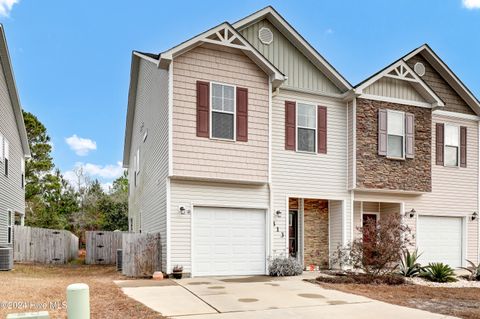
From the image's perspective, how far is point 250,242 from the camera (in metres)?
13.8

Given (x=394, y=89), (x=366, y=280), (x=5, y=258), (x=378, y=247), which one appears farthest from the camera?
(x=394, y=89)

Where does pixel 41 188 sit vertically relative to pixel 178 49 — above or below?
below

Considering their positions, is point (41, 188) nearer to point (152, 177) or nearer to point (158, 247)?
point (152, 177)

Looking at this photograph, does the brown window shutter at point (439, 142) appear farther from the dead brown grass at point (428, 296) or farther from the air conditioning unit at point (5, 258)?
the air conditioning unit at point (5, 258)

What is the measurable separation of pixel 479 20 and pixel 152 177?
16.1 metres

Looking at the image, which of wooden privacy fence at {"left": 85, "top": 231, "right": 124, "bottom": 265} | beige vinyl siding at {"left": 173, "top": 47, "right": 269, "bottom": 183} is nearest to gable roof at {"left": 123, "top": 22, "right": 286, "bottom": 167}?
beige vinyl siding at {"left": 173, "top": 47, "right": 269, "bottom": 183}

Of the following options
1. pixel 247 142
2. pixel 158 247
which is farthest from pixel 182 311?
pixel 247 142

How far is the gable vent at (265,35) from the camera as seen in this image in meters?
15.1

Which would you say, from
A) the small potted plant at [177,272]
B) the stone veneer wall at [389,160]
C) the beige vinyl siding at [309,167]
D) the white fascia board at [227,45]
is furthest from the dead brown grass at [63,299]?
the stone veneer wall at [389,160]

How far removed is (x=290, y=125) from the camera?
14805 mm

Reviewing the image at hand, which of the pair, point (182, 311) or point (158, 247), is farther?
point (158, 247)

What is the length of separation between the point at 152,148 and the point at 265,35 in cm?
570

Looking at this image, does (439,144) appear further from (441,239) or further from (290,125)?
(290,125)

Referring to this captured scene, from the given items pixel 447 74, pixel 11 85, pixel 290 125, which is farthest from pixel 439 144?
pixel 11 85
